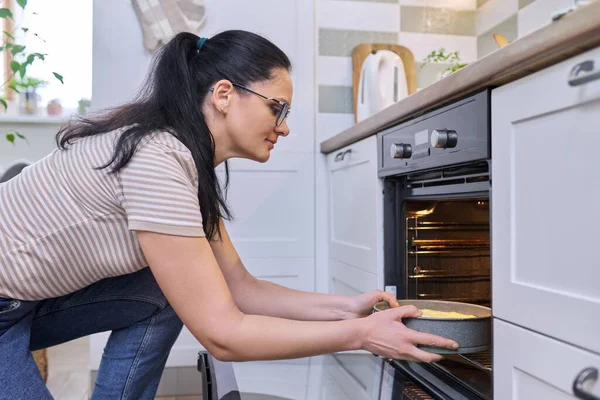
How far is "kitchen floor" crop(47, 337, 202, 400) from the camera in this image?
2.27 metres

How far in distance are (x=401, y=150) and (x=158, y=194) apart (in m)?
0.67

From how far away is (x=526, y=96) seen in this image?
91 cm

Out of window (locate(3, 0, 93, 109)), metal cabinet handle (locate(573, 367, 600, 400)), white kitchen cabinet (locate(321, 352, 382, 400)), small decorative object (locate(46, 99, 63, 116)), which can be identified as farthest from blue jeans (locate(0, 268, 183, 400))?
small decorative object (locate(46, 99, 63, 116))

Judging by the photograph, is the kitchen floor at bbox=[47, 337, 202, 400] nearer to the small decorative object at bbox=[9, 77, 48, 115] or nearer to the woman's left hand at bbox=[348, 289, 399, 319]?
the woman's left hand at bbox=[348, 289, 399, 319]

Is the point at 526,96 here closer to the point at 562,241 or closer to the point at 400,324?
the point at 562,241

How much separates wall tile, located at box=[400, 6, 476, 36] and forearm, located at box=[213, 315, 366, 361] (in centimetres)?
180

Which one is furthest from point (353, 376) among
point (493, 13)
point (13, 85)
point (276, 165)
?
point (13, 85)

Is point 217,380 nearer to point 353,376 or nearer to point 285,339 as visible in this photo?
point 353,376

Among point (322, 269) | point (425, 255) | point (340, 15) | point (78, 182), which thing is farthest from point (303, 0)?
point (78, 182)

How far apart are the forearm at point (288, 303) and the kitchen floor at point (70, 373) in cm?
100

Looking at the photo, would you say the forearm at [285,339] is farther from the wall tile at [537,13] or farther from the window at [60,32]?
the window at [60,32]

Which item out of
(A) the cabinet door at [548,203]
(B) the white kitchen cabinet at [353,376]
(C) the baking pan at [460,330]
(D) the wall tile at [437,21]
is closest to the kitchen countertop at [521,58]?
(A) the cabinet door at [548,203]

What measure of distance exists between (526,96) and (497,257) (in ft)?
0.88

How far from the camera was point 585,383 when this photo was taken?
0.78 metres
